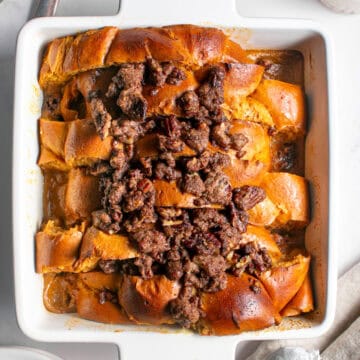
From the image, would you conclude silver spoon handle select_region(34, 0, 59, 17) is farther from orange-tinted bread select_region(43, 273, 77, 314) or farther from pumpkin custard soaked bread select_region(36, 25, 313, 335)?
orange-tinted bread select_region(43, 273, 77, 314)

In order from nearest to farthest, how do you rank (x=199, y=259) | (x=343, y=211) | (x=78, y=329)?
(x=199, y=259), (x=78, y=329), (x=343, y=211)

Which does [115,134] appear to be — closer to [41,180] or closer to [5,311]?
[41,180]

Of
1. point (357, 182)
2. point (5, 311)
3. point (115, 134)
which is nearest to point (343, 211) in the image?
point (357, 182)

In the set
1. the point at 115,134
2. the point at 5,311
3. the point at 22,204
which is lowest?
the point at 5,311

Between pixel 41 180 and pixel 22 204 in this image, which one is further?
pixel 41 180

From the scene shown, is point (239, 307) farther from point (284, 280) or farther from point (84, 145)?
point (84, 145)

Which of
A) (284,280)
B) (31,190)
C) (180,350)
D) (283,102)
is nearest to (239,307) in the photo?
(284,280)
